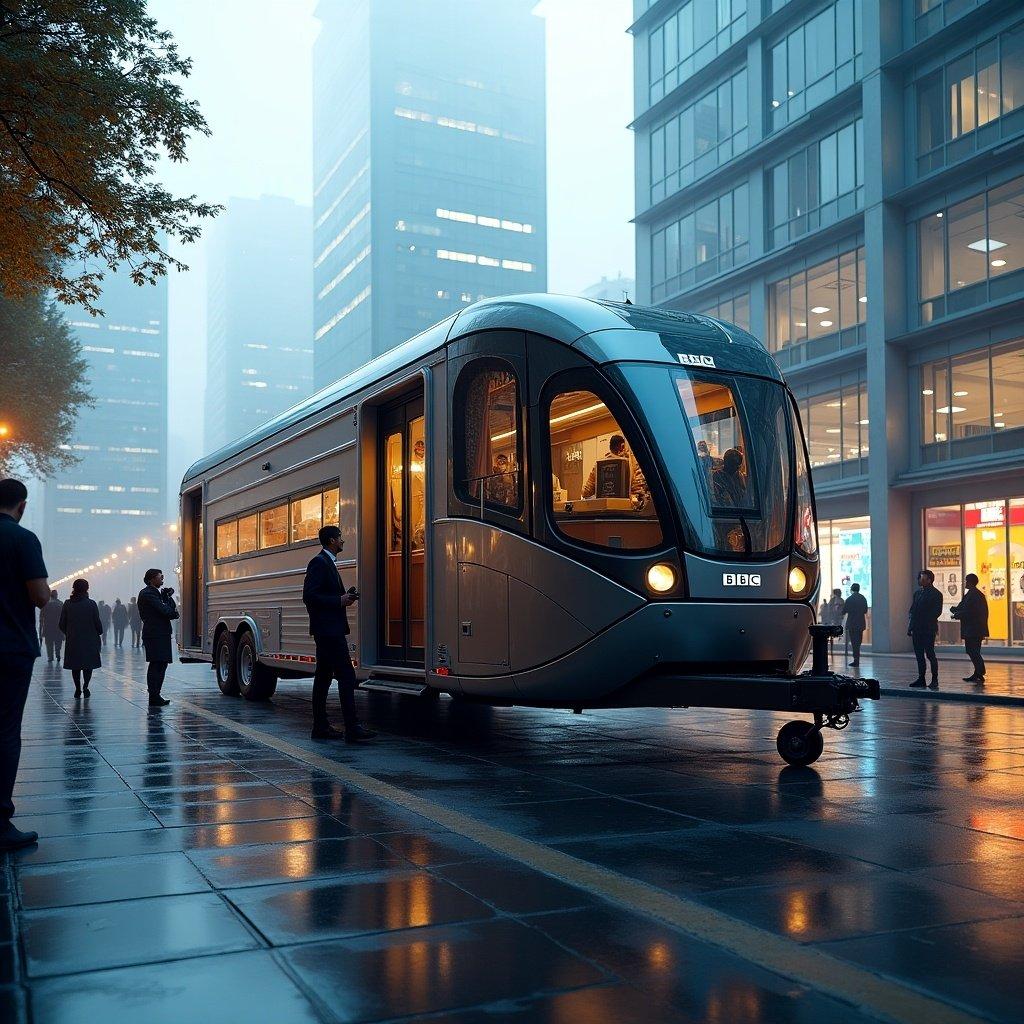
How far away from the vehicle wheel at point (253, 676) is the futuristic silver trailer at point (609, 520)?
5009 millimetres

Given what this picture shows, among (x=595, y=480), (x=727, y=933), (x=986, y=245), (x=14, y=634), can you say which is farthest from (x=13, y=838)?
(x=986, y=245)

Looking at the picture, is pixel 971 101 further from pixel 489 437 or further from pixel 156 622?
pixel 489 437

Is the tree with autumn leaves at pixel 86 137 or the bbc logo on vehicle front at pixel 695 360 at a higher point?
the tree with autumn leaves at pixel 86 137

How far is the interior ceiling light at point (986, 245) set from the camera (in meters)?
27.5

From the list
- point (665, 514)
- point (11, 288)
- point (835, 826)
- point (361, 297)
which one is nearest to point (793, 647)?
point (665, 514)

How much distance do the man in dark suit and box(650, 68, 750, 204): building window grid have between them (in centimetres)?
2936

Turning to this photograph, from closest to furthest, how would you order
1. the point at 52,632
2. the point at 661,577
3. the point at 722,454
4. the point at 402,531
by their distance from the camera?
the point at 661,577 < the point at 722,454 < the point at 402,531 < the point at 52,632

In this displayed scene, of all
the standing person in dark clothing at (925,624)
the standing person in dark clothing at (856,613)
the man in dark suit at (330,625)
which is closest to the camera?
the man in dark suit at (330,625)

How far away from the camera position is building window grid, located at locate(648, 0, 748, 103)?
120 ft

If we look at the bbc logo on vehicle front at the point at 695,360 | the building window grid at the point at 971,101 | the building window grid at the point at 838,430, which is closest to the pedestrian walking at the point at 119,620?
the building window grid at the point at 838,430

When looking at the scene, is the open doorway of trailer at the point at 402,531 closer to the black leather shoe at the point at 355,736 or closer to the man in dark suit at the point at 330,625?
the man in dark suit at the point at 330,625

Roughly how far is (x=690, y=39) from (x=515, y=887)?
3845 centimetres

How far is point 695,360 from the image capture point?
29.0ft

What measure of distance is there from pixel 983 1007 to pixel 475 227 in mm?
123066
